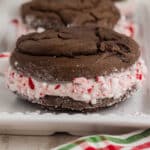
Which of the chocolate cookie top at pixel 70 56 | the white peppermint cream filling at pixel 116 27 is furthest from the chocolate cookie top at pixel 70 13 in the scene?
the chocolate cookie top at pixel 70 56

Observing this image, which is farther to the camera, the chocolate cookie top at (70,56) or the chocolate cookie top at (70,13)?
the chocolate cookie top at (70,13)

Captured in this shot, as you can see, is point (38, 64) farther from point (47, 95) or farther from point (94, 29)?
point (94, 29)

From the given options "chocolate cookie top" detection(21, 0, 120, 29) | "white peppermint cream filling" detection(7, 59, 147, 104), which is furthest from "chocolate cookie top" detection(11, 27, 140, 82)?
"chocolate cookie top" detection(21, 0, 120, 29)

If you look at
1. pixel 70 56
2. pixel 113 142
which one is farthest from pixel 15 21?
pixel 113 142

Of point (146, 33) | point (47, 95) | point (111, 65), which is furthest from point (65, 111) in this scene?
point (146, 33)

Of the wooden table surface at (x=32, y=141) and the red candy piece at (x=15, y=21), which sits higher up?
the red candy piece at (x=15, y=21)

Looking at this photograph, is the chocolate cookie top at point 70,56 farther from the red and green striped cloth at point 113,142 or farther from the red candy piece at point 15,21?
the red candy piece at point 15,21

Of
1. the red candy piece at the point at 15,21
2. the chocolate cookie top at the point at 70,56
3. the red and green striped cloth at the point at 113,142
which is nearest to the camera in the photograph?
the red and green striped cloth at the point at 113,142
